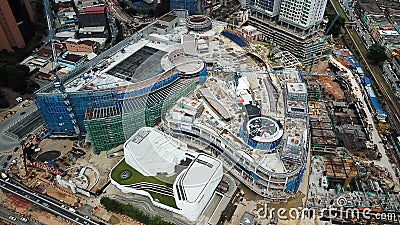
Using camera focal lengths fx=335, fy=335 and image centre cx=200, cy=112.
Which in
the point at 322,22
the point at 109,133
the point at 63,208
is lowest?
the point at 63,208

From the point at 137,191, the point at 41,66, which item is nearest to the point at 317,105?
the point at 137,191

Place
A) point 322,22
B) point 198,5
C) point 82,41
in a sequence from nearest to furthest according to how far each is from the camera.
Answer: point 322,22 < point 82,41 < point 198,5

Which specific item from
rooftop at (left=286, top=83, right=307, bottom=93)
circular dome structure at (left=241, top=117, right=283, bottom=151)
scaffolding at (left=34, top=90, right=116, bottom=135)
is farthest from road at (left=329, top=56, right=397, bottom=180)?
scaffolding at (left=34, top=90, right=116, bottom=135)

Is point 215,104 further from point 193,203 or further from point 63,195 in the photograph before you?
point 63,195

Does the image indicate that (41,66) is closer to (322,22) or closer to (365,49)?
(322,22)

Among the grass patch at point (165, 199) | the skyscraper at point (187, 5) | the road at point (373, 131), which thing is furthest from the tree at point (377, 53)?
the grass patch at point (165, 199)

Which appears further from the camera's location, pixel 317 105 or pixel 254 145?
pixel 317 105

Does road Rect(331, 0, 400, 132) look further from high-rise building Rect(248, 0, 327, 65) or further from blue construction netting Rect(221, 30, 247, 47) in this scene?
blue construction netting Rect(221, 30, 247, 47)
